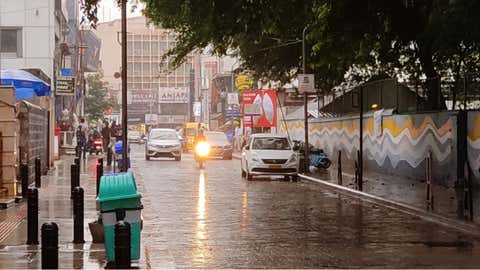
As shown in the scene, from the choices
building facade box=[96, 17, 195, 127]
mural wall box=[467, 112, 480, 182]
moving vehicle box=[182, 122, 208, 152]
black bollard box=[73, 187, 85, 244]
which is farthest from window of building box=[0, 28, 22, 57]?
building facade box=[96, 17, 195, 127]

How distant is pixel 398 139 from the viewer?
1125 inches

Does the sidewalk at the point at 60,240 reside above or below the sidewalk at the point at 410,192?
below

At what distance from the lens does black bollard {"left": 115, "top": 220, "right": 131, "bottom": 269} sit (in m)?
8.35

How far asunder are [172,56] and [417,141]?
34.2ft

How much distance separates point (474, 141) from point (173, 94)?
350 feet


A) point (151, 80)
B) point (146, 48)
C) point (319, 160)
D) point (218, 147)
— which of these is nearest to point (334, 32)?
point (319, 160)

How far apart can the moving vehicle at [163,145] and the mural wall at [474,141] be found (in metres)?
24.7

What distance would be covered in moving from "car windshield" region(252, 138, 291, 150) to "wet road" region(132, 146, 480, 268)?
7.01 meters

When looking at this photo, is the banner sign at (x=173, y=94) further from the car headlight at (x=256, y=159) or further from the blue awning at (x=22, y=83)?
the blue awning at (x=22, y=83)

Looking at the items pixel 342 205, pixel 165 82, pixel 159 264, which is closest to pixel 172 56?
pixel 342 205

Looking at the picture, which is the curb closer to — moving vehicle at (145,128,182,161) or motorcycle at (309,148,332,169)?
motorcycle at (309,148,332,169)

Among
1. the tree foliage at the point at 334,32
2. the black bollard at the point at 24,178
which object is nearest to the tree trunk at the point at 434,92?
the tree foliage at the point at 334,32

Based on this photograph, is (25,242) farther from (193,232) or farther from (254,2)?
(254,2)

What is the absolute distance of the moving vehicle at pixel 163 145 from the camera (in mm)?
44938
